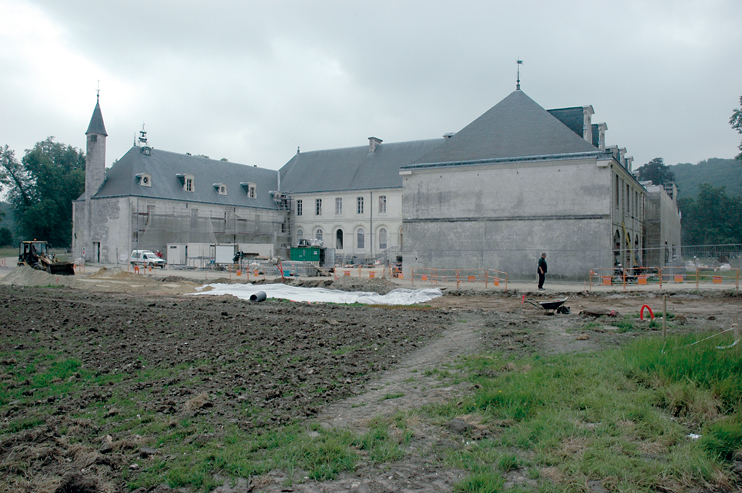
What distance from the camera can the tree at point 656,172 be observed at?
87375 mm

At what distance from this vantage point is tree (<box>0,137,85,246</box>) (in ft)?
213

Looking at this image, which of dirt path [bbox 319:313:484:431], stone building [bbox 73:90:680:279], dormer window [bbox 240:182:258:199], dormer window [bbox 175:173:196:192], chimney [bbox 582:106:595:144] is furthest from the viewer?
dormer window [bbox 240:182:258:199]

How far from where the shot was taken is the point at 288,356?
367 inches

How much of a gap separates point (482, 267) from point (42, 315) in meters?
21.6

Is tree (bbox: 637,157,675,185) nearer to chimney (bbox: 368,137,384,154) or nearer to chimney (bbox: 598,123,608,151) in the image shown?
chimney (bbox: 368,137,384,154)

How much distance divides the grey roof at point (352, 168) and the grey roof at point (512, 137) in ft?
64.4

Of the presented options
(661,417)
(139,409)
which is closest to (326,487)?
(139,409)

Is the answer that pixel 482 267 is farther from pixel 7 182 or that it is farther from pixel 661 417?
pixel 7 182

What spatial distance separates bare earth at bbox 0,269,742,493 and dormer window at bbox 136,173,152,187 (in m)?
29.0

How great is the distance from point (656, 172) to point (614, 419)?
9536 cm

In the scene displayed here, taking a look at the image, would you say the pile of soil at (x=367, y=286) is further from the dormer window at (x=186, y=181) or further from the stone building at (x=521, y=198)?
the dormer window at (x=186, y=181)

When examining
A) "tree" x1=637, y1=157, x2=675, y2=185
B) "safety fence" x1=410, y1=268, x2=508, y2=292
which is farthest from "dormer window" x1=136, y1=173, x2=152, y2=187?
"tree" x1=637, y1=157, x2=675, y2=185

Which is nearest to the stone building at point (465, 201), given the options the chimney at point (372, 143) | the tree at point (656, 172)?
the chimney at point (372, 143)

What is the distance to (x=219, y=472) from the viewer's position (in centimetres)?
466
